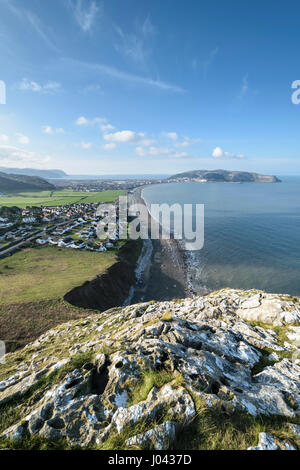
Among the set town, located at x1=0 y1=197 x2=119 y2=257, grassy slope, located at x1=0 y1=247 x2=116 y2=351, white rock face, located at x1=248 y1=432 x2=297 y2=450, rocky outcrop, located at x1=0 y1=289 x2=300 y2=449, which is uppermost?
white rock face, located at x1=248 y1=432 x2=297 y2=450

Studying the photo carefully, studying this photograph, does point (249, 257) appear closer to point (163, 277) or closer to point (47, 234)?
point (163, 277)

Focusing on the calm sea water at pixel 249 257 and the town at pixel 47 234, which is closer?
the calm sea water at pixel 249 257

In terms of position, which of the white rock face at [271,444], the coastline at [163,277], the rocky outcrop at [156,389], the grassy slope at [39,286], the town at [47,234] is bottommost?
the coastline at [163,277]

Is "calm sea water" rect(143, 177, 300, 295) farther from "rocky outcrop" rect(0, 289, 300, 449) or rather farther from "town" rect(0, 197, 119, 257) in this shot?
"rocky outcrop" rect(0, 289, 300, 449)

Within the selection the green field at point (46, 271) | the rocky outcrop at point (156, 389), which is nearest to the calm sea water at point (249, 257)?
the green field at point (46, 271)

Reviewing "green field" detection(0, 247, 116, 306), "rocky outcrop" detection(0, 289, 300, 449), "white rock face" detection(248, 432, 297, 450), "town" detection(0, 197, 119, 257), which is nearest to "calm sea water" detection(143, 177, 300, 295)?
"green field" detection(0, 247, 116, 306)

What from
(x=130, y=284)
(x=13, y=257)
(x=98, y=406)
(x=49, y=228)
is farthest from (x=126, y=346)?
(x=49, y=228)

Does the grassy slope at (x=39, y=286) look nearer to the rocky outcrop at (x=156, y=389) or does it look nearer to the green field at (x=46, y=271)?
the green field at (x=46, y=271)
